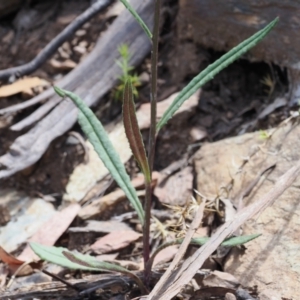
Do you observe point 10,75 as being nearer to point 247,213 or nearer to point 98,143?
point 98,143

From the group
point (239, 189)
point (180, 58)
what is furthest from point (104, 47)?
point (239, 189)

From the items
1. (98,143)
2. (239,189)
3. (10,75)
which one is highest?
(10,75)

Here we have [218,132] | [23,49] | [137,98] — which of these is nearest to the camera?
[218,132]

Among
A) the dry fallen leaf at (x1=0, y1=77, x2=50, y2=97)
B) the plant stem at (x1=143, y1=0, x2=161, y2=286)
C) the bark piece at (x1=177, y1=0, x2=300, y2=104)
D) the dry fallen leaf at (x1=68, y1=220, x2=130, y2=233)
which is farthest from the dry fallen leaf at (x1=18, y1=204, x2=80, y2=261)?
the bark piece at (x1=177, y1=0, x2=300, y2=104)

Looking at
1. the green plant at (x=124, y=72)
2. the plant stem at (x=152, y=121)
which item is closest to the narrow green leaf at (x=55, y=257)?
the plant stem at (x=152, y=121)

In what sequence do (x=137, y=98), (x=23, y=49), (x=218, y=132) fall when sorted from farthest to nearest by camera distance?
(x=23, y=49), (x=137, y=98), (x=218, y=132)

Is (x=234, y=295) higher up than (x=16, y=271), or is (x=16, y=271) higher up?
(x=16, y=271)

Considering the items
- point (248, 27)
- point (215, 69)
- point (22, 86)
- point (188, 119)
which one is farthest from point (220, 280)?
point (22, 86)

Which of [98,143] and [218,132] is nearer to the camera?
[98,143]
